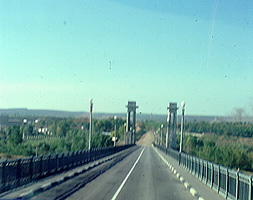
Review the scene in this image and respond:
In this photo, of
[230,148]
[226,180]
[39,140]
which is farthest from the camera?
[39,140]

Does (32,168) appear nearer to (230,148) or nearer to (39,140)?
(230,148)

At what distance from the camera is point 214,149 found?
7869 cm

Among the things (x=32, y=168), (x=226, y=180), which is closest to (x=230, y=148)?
(x=32, y=168)

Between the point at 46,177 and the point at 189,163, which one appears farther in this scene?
the point at 189,163

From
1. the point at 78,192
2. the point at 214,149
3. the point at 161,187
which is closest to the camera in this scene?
the point at 78,192

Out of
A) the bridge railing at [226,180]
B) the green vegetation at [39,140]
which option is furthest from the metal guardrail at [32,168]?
the green vegetation at [39,140]

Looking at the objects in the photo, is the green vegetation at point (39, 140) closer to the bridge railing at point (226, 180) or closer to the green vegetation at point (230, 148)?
the green vegetation at point (230, 148)

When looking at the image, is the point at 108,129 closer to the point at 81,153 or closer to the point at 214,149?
the point at 214,149

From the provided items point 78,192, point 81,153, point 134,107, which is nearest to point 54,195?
point 78,192

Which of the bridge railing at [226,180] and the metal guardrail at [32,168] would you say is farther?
the metal guardrail at [32,168]

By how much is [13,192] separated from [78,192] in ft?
8.40

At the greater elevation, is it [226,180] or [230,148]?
[226,180]

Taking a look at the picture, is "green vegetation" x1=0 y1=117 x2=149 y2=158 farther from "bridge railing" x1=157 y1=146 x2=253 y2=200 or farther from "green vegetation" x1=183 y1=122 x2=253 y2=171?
"bridge railing" x1=157 y1=146 x2=253 y2=200

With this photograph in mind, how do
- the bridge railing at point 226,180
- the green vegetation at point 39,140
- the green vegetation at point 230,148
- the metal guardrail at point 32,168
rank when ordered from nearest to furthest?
the bridge railing at point 226,180, the metal guardrail at point 32,168, the green vegetation at point 39,140, the green vegetation at point 230,148
